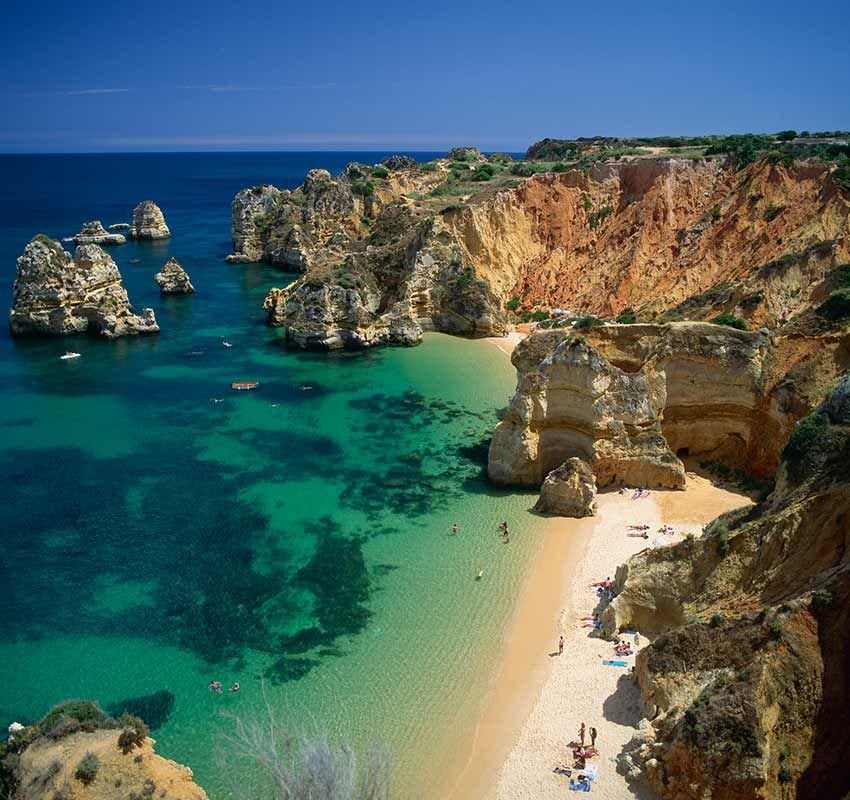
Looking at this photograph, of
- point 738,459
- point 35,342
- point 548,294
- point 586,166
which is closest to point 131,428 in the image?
point 35,342

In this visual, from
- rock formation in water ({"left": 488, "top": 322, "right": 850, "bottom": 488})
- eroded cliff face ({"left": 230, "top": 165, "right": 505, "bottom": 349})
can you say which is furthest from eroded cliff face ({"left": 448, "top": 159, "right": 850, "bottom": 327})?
rock formation in water ({"left": 488, "top": 322, "right": 850, "bottom": 488})

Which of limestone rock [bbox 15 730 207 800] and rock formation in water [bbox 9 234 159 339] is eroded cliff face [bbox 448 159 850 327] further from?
limestone rock [bbox 15 730 207 800]

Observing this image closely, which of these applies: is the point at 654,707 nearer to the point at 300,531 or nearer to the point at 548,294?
the point at 300,531

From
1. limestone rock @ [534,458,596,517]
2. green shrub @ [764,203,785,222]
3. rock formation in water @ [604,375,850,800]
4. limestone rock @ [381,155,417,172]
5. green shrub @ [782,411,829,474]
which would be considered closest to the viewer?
rock formation in water @ [604,375,850,800]

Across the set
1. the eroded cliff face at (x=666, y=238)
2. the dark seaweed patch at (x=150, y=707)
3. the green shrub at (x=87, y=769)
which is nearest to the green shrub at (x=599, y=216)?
the eroded cliff face at (x=666, y=238)

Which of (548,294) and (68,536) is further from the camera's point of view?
(548,294)

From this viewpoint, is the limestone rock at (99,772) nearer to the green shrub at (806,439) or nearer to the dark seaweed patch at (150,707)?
the dark seaweed patch at (150,707)
